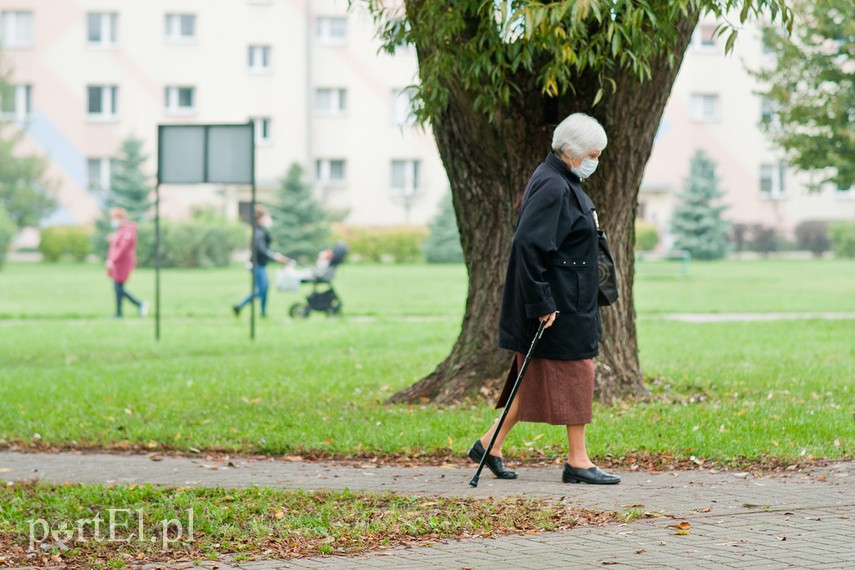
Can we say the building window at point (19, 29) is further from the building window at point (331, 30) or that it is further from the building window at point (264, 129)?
the building window at point (331, 30)

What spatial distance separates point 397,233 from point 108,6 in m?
16.2

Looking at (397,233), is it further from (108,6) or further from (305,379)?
(305,379)

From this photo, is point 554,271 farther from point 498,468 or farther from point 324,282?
point 324,282

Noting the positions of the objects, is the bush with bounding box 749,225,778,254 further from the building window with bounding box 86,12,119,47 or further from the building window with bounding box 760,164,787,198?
the building window with bounding box 86,12,119,47

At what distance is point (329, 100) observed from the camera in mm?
56562

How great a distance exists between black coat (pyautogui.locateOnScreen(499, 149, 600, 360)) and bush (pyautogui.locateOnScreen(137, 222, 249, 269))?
3738cm

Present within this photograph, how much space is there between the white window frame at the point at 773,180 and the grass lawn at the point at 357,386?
113 ft

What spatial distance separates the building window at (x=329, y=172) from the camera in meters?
56.8

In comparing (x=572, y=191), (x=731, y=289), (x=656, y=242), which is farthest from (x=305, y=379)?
(x=656, y=242)

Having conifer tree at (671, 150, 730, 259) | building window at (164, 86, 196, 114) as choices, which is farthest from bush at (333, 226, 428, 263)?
conifer tree at (671, 150, 730, 259)

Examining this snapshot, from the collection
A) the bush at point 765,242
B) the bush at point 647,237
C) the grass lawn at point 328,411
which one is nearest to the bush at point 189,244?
the bush at point 647,237

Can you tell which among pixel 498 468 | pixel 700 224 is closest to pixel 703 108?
pixel 700 224

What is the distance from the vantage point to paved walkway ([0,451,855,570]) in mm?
5410

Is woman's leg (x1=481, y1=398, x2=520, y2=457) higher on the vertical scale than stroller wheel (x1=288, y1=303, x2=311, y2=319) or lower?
higher
